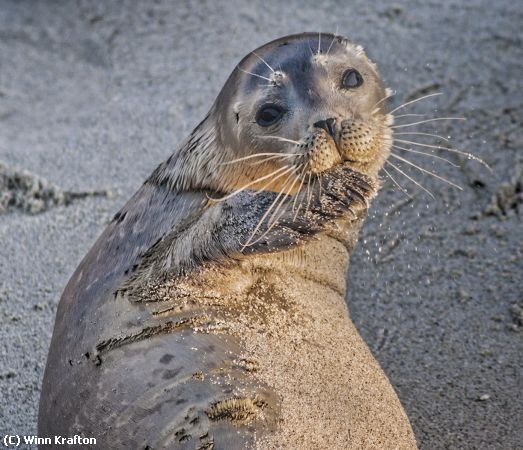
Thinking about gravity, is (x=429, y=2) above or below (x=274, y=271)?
above

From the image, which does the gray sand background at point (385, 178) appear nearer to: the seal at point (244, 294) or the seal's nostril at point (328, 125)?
the seal at point (244, 294)

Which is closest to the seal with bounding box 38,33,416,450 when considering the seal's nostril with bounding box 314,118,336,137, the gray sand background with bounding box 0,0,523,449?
the seal's nostril with bounding box 314,118,336,137

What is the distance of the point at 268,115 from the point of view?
9.80 ft

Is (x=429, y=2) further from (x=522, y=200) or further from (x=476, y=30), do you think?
(x=522, y=200)

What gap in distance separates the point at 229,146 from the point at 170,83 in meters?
2.81

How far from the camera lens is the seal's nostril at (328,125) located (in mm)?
2832

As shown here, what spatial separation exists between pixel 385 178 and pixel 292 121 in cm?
181

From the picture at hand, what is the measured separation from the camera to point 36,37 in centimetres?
667

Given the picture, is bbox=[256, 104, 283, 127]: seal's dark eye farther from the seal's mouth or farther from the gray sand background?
the gray sand background

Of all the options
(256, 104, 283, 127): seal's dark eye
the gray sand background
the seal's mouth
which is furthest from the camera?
the gray sand background

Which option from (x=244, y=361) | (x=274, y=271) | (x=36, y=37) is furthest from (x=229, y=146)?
(x=36, y=37)

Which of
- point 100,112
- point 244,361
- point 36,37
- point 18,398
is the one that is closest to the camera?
point 244,361

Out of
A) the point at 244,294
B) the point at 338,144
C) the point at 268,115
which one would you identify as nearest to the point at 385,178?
the point at 268,115

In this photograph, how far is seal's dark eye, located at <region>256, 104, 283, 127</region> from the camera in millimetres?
2963
